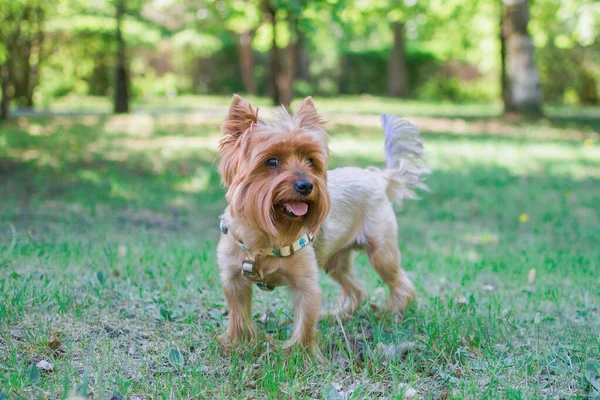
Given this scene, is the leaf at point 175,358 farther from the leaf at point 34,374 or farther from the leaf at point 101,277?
the leaf at point 101,277

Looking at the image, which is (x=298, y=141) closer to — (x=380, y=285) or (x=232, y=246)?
(x=232, y=246)

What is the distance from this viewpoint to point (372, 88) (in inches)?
1566

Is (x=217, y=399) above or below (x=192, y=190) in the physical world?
below

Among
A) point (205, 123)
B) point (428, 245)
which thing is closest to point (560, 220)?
point (428, 245)

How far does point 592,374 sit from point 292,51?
57.8ft

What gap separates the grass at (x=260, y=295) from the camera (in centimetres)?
381

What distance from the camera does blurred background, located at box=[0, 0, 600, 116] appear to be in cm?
1839

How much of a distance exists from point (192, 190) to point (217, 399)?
7077mm

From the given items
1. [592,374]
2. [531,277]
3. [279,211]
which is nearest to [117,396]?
[279,211]

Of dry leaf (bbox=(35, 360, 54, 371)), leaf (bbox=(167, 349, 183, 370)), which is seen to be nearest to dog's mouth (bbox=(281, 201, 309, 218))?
leaf (bbox=(167, 349, 183, 370))

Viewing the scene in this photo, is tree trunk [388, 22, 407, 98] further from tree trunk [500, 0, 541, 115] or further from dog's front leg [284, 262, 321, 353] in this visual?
dog's front leg [284, 262, 321, 353]

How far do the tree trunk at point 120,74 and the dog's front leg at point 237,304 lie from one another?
15791 millimetres

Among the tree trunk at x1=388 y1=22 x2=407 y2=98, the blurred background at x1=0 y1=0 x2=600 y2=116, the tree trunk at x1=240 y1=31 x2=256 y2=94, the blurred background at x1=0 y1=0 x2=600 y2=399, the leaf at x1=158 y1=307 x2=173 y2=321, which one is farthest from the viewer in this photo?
the tree trunk at x1=388 y1=22 x2=407 y2=98

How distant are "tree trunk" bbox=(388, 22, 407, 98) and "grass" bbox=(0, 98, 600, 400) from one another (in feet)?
76.0
